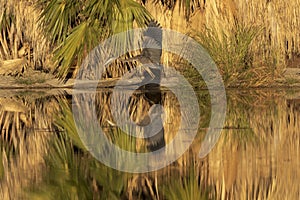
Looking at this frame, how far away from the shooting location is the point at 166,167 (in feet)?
19.7

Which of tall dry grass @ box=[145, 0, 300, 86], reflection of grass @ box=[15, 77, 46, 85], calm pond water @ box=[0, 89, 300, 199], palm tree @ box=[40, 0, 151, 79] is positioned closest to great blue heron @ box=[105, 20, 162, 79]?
tall dry grass @ box=[145, 0, 300, 86]

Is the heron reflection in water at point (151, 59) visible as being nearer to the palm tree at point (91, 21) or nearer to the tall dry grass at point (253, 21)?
the tall dry grass at point (253, 21)

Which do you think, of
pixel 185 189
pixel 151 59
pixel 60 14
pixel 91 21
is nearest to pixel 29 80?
pixel 151 59

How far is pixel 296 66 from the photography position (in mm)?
16531

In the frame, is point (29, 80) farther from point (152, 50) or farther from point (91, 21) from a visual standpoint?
point (91, 21)

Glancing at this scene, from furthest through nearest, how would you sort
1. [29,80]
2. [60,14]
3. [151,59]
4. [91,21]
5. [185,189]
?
1. [29,80]
2. [151,59]
3. [60,14]
4. [91,21]
5. [185,189]

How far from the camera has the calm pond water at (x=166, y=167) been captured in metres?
5.21

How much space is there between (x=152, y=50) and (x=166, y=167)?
9443 millimetres

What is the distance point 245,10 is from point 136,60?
2347mm

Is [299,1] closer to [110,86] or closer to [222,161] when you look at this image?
[110,86]

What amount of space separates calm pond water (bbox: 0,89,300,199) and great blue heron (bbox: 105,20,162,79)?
420 cm

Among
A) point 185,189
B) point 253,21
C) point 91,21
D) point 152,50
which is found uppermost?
point 253,21

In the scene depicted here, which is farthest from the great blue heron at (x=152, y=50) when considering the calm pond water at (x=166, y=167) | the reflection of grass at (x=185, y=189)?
the reflection of grass at (x=185, y=189)

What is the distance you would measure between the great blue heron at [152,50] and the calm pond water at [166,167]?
13.8 ft
